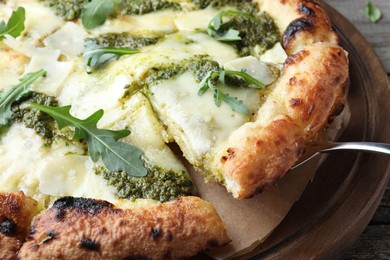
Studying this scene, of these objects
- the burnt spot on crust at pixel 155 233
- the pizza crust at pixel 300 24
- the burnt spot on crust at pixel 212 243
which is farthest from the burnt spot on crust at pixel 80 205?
the pizza crust at pixel 300 24

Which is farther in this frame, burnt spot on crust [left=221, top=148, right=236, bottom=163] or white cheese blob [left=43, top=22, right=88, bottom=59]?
white cheese blob [left=43, top=22, right=88, bottom=59]

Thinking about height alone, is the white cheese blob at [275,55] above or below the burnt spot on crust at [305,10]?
below

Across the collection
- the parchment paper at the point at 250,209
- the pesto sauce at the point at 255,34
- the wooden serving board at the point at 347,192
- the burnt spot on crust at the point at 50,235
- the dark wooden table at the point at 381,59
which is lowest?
the dark wooden table at the point at 381,59

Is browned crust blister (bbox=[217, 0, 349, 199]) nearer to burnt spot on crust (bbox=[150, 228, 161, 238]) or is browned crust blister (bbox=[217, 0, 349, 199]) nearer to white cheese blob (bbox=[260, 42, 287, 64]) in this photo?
white cheese blob (bbox=[260, 42, 287, 64])

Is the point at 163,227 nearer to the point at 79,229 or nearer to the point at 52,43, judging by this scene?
the point at 79,229

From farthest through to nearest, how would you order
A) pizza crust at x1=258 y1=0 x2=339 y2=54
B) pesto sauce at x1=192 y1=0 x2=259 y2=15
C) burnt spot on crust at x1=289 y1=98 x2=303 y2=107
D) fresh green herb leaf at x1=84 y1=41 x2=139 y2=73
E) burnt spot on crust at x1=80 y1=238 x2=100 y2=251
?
pesto sauce at x1=192 y1=0 x2=259 y2=15 → pizza crust at x1=258 y1=0 x2=339 y2=54 → fresh green herb leaf at x1=84 y1=41 x2=139 y2=73 → burnt spot on crust at x1=289 y1=98 x2=303 y2=107 → burnt spot on crust at x1=80 y1=238 x2=100 y2=251

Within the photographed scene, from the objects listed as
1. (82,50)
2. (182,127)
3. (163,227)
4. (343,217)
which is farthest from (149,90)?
(343,217)

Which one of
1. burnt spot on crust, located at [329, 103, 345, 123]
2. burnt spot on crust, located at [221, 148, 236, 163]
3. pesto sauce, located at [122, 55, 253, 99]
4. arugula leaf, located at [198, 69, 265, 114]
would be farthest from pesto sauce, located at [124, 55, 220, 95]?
burnt spot on crust, located at [329, 103, 345, 123]

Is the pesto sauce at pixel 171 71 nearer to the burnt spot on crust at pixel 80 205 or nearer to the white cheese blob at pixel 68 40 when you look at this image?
the white cheese blob at pixel 68 40
